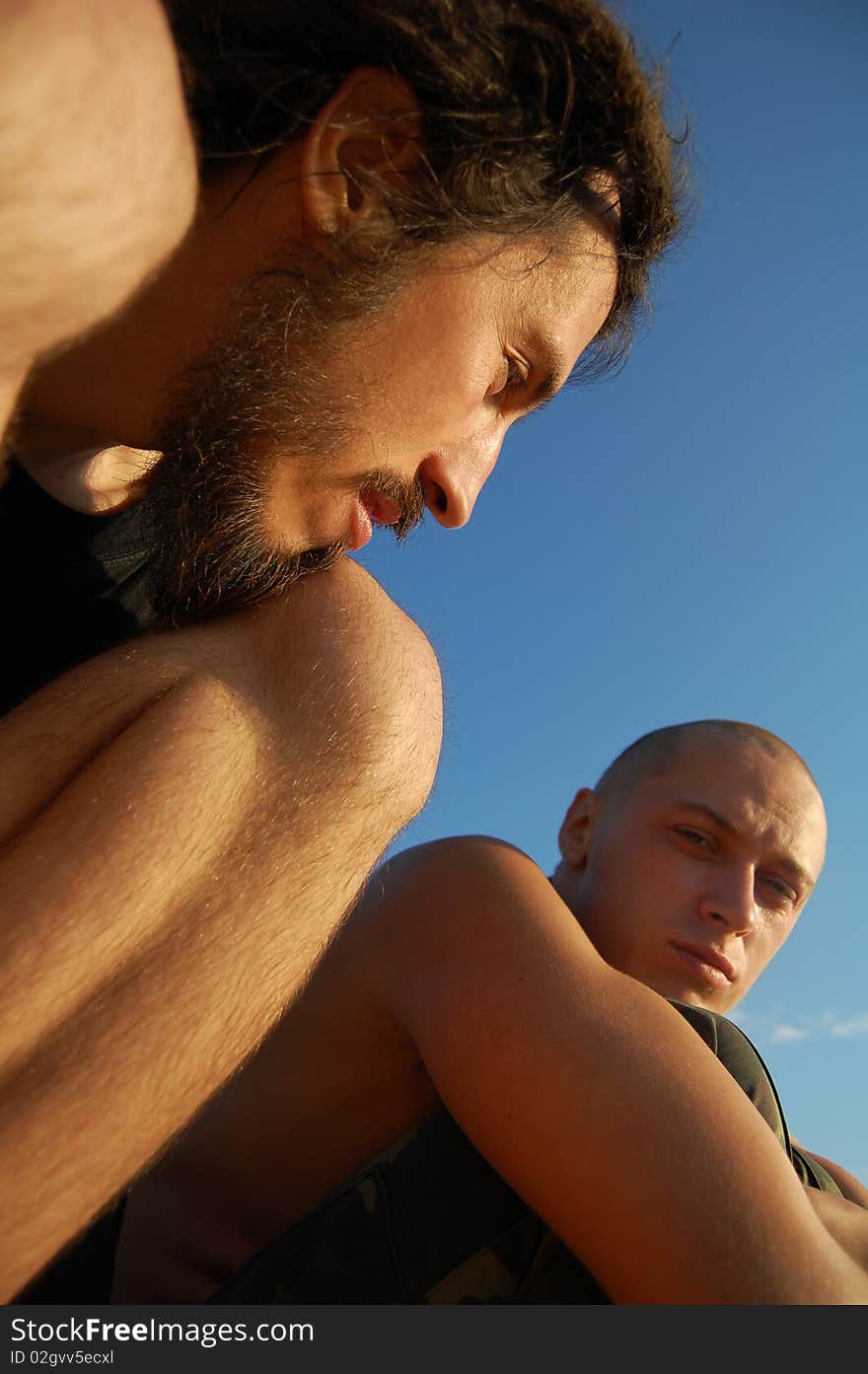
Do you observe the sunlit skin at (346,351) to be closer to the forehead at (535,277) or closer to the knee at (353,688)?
the forehead at (535,277)

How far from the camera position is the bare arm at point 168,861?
94 centimetres

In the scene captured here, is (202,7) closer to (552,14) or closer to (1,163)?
(552,14)

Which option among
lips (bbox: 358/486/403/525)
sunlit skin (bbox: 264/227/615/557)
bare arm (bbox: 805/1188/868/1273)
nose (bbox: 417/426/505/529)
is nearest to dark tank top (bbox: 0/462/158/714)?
sunlit skin (bbox: 264/227/615/557)

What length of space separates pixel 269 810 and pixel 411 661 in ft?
0.97

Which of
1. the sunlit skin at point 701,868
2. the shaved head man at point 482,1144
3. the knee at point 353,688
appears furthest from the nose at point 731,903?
the knee at point 353,688

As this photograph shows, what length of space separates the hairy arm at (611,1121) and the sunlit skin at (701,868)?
118 cm

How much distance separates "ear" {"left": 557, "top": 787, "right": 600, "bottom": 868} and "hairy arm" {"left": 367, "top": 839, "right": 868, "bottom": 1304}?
61.9 inches

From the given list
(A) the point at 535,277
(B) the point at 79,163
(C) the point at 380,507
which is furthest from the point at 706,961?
(B) the point at 79,163

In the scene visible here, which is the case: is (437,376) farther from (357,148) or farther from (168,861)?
(168,861)

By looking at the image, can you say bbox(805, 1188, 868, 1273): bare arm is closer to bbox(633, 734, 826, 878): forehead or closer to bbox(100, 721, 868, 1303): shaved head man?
bbox(100, 721, 868, 1303): shaved head man

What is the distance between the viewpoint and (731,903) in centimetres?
254

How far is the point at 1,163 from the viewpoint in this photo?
0.75 metres

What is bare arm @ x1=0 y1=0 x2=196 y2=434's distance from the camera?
76 centimetres

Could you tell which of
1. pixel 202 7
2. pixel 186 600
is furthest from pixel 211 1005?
pixel 202 7
